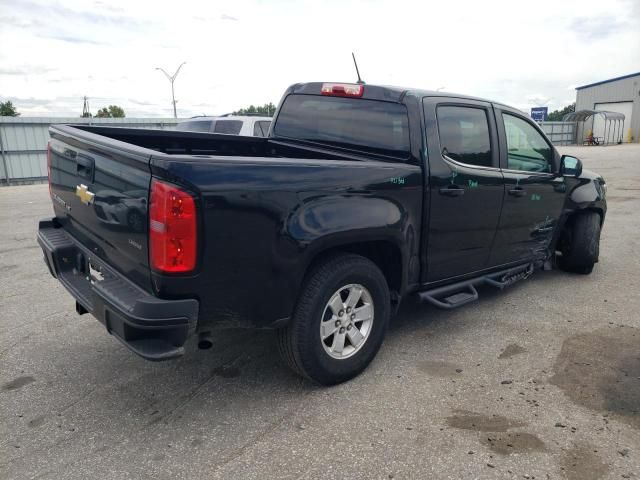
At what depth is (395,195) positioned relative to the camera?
3.32 meters

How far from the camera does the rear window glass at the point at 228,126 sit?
9977mm

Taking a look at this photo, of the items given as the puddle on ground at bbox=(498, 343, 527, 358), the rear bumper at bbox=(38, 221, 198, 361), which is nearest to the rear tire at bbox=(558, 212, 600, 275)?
the puddle on ground at bbox=(498, 343, 527, 358)

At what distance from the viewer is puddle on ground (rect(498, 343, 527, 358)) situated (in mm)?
3730

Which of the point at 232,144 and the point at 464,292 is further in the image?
the point at 232,144

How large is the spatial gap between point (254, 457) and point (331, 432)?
17.3 inches

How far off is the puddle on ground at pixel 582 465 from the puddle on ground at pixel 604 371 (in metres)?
0.45

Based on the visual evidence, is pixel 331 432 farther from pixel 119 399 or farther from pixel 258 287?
pixel 119 399

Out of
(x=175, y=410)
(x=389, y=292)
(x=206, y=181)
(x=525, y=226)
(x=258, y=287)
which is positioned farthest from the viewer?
(x=525, y=226)

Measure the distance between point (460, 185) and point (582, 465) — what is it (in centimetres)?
193

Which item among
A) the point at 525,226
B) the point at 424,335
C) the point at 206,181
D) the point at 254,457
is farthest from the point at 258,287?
the point at 525,226

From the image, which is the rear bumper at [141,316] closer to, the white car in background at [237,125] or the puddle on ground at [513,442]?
the puddle on ground at [513,442]

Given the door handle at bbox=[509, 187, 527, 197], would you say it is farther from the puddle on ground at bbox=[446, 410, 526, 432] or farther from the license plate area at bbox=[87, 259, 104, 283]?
the license plate area at bbox=[87, 259, 104, 283]

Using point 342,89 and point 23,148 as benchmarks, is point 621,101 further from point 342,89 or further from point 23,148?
point 342,89

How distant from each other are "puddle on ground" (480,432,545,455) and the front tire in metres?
0.92
